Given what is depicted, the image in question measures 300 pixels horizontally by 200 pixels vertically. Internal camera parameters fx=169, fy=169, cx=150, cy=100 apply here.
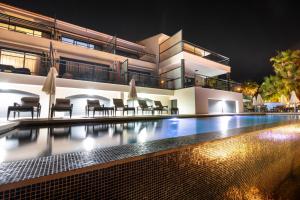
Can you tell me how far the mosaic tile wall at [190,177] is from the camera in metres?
1.23

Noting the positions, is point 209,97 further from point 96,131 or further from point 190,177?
point 190,177

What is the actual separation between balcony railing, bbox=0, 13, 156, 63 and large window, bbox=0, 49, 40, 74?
63.9 inches

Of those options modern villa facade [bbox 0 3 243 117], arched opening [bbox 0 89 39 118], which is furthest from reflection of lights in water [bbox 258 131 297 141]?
arched opening [bbox 0 89 39 118]

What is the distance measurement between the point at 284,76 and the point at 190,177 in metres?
27.8

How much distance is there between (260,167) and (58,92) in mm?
10646

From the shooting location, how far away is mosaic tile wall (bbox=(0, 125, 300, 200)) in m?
1.23

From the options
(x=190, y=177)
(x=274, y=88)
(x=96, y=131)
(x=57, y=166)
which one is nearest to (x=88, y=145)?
(x=57, y=166)

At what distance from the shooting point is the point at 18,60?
1038cm

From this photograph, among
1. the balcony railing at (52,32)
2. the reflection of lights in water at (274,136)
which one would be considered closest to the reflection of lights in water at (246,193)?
the reflection of lights in water at (274,136)

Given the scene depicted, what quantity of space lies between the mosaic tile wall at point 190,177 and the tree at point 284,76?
24.1 metres

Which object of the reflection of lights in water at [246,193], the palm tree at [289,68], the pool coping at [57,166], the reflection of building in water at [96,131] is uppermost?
the palm tree at [289,68]

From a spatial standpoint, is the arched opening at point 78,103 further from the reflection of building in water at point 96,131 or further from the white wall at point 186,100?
the white wall at point 186,100

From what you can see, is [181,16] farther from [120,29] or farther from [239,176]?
[239,176]

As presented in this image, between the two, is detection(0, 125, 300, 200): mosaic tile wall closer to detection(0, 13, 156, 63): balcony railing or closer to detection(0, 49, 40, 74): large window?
detection(0, 49, 40, 74): large window
